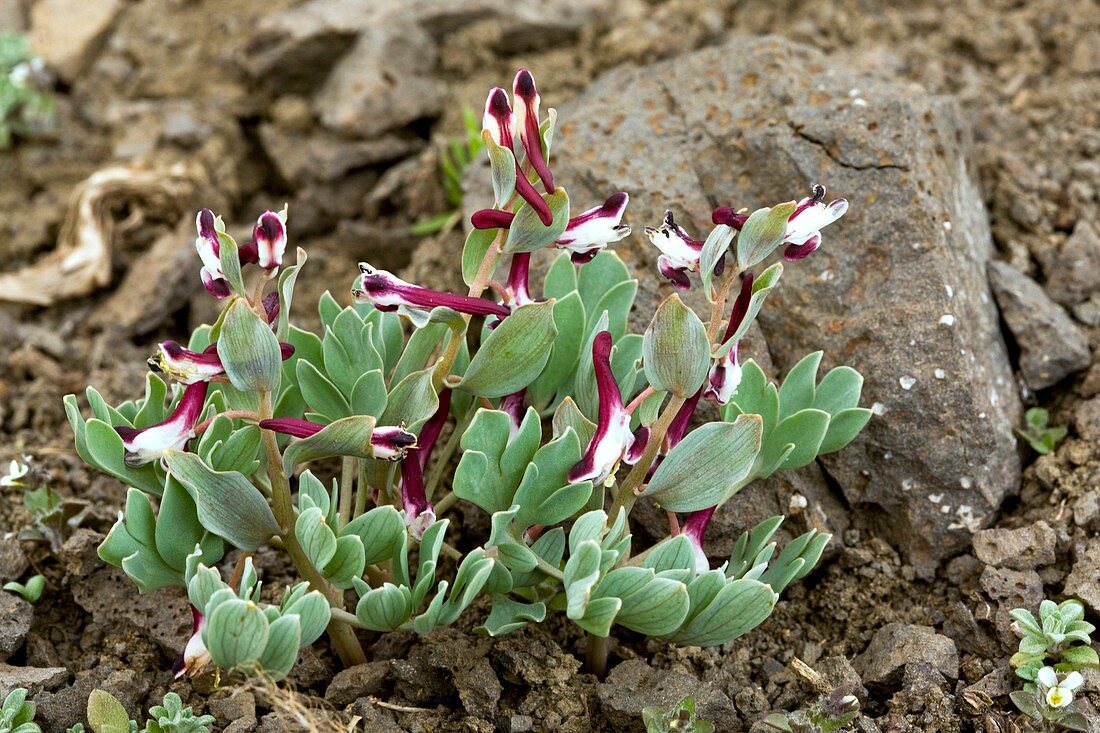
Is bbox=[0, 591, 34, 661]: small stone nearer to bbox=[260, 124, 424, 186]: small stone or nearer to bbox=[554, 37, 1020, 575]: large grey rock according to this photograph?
bbox=[554, 37, 1020, 575]: large grey rock

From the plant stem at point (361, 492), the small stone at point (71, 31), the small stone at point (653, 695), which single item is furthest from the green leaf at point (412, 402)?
the small stone at point (71, 31)

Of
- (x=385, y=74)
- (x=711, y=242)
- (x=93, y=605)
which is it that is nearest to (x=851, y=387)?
(x=711, y=242)

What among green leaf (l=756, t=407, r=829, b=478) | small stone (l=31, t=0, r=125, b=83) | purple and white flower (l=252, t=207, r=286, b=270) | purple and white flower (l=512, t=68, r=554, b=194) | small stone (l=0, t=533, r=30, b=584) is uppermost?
purple and white flower (l=512, t=68, r=554, b=194)

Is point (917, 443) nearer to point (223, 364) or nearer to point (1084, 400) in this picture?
point (1084, 400)

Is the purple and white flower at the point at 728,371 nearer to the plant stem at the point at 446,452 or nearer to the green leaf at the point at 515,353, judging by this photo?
the green leaf at the point at 515,353

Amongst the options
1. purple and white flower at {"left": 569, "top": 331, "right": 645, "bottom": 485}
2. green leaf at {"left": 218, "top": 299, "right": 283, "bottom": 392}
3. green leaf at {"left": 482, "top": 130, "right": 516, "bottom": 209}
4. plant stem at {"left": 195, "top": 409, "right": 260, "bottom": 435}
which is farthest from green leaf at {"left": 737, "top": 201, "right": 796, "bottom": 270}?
plant stem at {"left": 195, "top": 409, "right": 260, "bottom": 435}

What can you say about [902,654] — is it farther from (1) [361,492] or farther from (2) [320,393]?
(2) [320,393]
